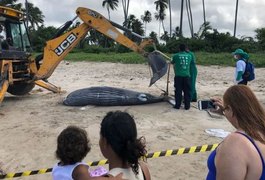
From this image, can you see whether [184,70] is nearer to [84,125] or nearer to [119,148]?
[84,125]

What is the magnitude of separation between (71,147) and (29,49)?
11.5m

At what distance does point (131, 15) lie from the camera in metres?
68.3

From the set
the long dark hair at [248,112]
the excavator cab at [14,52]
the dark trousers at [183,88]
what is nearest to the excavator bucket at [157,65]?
the dark trousers at [183,88]

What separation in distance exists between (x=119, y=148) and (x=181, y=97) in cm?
814

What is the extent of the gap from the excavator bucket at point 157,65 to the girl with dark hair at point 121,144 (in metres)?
8.36

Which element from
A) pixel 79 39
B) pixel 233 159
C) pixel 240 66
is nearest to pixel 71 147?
pixel 233 159

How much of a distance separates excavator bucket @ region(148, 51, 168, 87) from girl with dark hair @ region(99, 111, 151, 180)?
836 centimetres

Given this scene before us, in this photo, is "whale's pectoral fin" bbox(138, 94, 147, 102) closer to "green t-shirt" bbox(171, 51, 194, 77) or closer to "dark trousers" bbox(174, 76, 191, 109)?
"dark trousers" bbox(174, 76, 191, 109)

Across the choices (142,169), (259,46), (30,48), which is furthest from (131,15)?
(142,169)

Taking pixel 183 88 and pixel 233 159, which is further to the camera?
pixel 183 88

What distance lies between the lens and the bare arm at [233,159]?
215cm

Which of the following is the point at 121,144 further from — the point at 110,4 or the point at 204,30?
the point at 110,4

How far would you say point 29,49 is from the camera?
534 inches

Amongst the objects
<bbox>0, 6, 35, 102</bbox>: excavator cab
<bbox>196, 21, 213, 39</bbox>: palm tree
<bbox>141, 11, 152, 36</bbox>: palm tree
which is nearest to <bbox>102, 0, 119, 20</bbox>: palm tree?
<bbox>141, 11, 152, 36</bbox>: palm tree
